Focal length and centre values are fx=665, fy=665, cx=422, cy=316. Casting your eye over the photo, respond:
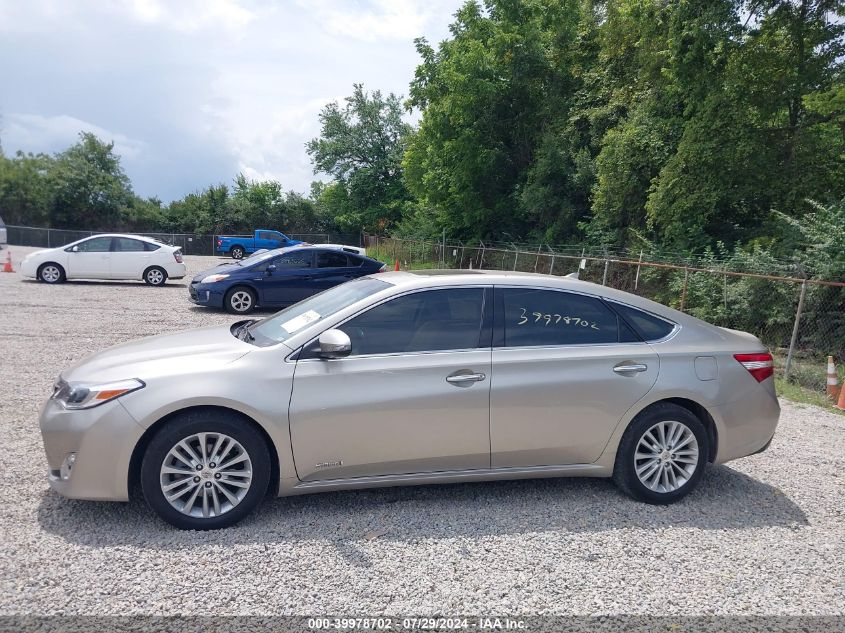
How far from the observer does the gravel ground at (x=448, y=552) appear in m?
3.39

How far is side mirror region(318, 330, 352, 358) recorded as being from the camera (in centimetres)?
416

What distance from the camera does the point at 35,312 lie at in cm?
1304

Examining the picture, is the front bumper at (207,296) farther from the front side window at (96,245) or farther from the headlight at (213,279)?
the front side window at (96,245)

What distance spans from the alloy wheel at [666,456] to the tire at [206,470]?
2.61 metres

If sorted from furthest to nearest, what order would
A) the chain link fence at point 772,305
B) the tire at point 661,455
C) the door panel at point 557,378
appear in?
the chain link fence at point 772,305, the tire at point 661,455, the door panel at point 557,378

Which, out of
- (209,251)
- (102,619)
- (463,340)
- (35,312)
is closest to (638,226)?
(35,312)

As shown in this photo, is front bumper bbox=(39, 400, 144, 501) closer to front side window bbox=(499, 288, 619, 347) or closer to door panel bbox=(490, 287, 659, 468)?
door panel bbox=(490, 287, 659, 468)

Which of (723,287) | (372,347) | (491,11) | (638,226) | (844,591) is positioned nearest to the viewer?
(844,591)

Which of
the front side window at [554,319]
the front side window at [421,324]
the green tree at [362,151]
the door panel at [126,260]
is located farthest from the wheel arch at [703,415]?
the green tree at [362,151]

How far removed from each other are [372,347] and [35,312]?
1127 centimetres

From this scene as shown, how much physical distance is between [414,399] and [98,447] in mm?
1924

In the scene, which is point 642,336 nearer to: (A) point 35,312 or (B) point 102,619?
(B) point 102,619

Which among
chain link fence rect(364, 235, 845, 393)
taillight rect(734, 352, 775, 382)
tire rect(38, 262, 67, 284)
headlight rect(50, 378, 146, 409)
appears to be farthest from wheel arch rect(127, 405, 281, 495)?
tire rect(38, 262, 67, 284)

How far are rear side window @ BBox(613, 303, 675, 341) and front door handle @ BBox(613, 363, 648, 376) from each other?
27 centimetres
